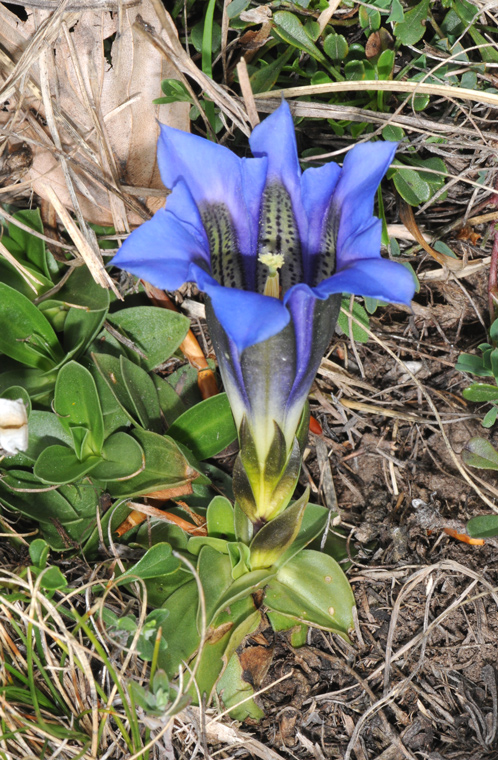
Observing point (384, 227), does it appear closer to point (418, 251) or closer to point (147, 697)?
point (418, 251)

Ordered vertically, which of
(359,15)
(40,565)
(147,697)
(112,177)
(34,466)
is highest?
(359,15)

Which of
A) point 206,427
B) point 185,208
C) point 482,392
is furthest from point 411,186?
point 206,427

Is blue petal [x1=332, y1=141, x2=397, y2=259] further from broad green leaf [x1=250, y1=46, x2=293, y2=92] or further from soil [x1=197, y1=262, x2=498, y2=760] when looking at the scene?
soil [x1=197, y1=262, x2=498, y2=760]

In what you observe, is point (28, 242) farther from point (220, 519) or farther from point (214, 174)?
point (220, 519)

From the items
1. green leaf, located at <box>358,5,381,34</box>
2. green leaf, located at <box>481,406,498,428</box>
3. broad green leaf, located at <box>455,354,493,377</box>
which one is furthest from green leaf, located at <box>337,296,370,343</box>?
green leaf, located at <box>358,5,381,34</box>

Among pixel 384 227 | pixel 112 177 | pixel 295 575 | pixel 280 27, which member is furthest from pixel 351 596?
pixel 280 27

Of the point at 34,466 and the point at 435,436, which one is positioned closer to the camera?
the point at 34,466

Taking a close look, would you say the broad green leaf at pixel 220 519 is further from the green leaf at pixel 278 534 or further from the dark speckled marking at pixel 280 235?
the dark speckled marking at pixel 280 235
